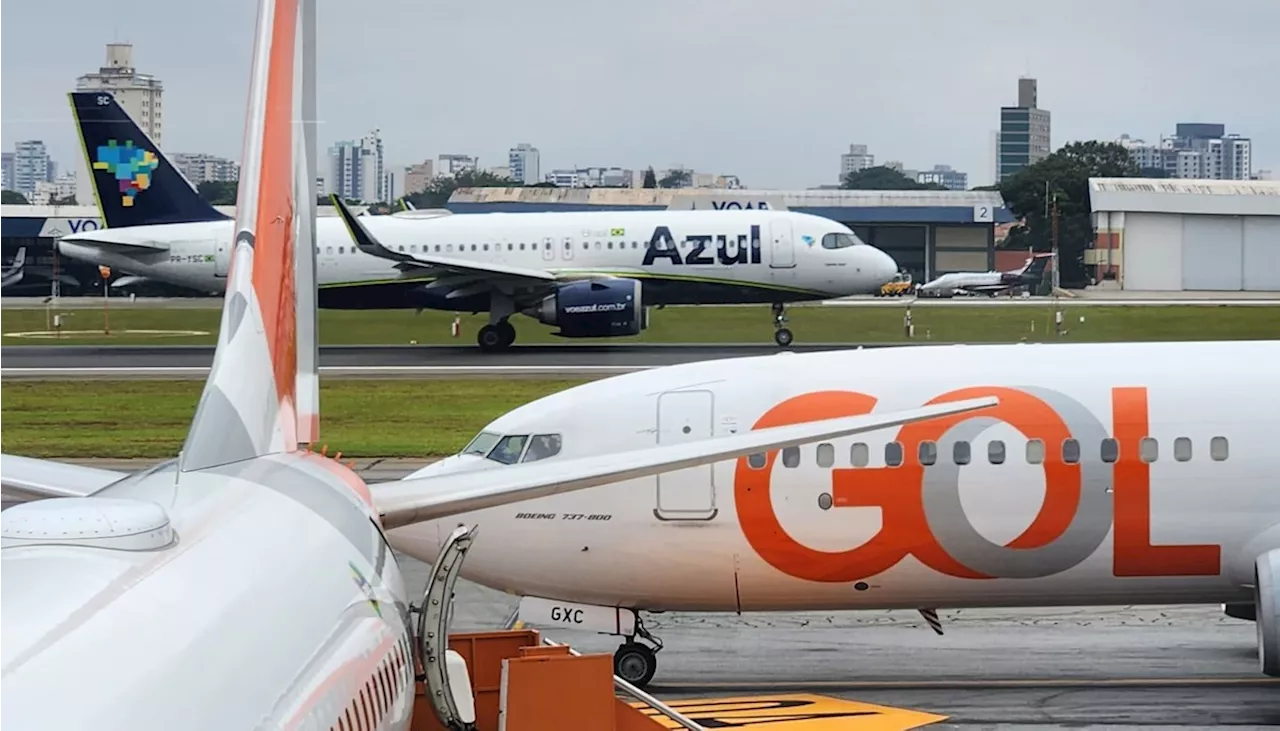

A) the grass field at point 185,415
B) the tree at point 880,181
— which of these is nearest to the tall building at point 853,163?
the tree at point 880,181

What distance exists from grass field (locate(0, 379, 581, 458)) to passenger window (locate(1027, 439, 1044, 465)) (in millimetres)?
16320

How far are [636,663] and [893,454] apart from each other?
2.98 m

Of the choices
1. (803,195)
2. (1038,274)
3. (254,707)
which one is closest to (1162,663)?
(254,707)

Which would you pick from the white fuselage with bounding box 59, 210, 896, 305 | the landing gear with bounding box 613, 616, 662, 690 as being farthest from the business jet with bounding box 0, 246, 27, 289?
the white fuselage with bounding box 59, 210, 896, 305

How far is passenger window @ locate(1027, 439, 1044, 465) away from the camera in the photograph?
14.7 metres

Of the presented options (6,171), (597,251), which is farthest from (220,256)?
(6,171)

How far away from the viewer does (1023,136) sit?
12044 cm

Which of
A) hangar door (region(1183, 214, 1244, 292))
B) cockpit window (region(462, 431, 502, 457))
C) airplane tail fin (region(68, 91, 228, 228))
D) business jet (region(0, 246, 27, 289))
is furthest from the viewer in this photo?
hangar door (region(1183, 214, 1244, 292))

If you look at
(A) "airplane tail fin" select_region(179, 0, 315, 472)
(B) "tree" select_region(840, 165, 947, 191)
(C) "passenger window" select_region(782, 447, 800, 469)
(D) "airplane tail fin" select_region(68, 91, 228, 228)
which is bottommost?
(C) "passenger window" select_region(782, 447, 800, 469)

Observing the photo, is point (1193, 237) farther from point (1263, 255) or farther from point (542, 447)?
point (542, 447)

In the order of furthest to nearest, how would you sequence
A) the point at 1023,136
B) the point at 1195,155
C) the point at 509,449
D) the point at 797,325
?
the point at 1195,155, the point at 1023,136, the point at 797,325, the point at 509,449

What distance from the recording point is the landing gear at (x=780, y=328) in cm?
4631

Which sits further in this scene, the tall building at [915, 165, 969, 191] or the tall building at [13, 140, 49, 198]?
the tall building at [915, 165, 969, 191]

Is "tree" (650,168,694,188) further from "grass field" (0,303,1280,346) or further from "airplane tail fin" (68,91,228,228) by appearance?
"airplane tail fin" (68,91,228,228)
